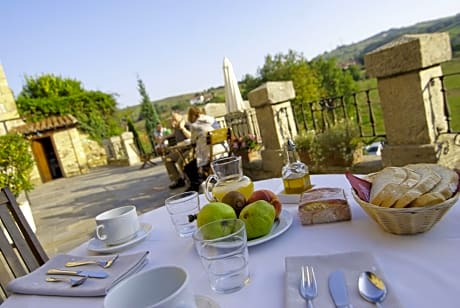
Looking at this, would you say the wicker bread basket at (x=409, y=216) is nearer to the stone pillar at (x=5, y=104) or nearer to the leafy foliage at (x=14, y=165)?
the leafy foliage at (x=14, y=165)

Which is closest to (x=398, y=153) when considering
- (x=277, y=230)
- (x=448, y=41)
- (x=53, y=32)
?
(x=448, y=41)

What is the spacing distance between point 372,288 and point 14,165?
538 centimetres

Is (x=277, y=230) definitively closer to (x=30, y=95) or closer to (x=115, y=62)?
(x=115, y=62)

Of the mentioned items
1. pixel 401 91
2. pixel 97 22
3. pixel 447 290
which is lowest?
pixel 447 290

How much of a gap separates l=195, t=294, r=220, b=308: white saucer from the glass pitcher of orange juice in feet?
1.33

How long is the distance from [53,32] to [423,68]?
39.3ft

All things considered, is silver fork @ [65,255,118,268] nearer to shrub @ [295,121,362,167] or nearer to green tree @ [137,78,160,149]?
shrub @ [295,121,362,167]

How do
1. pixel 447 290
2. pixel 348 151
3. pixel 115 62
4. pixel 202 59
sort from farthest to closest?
1. pixel 115 62
2. pixel 202 59
3. pixel 348 151
4. pixel 447 290

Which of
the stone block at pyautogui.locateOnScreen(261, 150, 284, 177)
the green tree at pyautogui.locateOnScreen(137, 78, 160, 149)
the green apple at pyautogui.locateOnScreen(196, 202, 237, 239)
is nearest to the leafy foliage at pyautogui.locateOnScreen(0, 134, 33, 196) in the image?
the stone block at pyautogui.locateOnScreen(261, 150, 284, 177)

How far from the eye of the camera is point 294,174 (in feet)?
3.64

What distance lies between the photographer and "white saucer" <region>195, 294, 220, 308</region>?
1.92ft

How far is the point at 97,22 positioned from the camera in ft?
28.1

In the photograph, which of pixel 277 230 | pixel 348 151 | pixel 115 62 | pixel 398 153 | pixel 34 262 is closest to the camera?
pixel 277 230

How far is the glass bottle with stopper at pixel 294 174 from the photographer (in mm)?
1099
